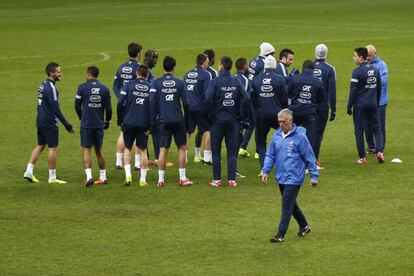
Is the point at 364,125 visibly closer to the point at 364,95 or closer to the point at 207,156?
the point at 364,95

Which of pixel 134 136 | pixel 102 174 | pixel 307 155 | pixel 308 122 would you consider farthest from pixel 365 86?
pixel 307 155

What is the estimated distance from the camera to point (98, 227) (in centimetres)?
2000

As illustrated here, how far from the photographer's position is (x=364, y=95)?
2580cm

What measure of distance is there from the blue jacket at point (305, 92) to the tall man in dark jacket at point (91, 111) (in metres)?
3.90

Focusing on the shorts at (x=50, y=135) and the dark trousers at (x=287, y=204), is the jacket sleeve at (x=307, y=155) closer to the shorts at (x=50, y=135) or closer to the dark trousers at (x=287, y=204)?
Result: the dark trousers at (x=287, y=204)

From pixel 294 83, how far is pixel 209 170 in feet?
9.14

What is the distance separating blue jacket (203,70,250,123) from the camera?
76.4 feet

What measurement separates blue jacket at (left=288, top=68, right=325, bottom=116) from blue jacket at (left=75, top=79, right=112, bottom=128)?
3.92 m

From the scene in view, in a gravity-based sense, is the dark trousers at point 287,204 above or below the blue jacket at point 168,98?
below

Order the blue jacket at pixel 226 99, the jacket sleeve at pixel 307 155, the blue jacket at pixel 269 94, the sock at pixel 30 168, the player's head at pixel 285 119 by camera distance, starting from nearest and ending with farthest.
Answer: the player's head at pixel 285 119, the jacket sleeve at pixel 307 155, the blue jacket at pixel 226 99, the blue jacket at pixel 269 94, the sock at pixel 30 168

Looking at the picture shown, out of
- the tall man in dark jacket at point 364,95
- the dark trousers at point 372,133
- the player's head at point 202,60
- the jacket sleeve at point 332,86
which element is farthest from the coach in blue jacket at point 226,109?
the dark trousers at point 372,133

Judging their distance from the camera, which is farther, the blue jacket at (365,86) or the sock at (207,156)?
the sock at (207,156)

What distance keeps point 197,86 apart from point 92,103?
2710 mm

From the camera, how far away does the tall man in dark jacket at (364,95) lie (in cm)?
2572
